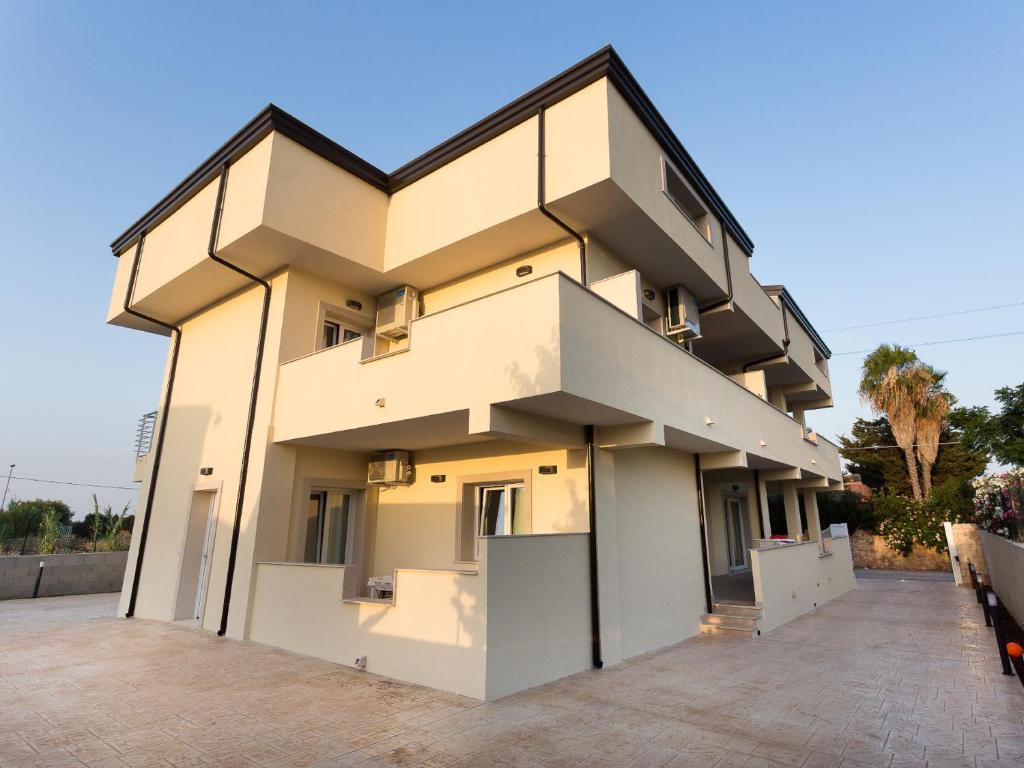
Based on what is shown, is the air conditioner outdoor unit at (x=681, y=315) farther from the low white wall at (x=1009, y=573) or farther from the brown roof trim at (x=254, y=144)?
the brown roof trim at (x=254, y=144)

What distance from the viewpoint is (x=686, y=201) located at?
1021 centimetres

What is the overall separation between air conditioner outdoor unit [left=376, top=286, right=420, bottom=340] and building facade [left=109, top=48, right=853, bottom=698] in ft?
0.22

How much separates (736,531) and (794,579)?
6.19 meters

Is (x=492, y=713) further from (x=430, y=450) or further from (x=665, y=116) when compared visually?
(x=665, y=116)

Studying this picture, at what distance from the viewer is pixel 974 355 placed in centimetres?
2167

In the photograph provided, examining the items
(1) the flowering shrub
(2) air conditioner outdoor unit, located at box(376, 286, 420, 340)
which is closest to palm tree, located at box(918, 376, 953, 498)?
(1) the flowering shrub

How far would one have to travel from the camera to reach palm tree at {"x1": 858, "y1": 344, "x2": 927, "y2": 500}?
2306cm

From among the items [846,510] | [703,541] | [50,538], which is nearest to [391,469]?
[703,541]

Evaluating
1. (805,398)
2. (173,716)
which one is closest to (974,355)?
(805,398)

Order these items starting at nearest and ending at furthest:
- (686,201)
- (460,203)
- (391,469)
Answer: (460,203)
(391,469)
(686,201)

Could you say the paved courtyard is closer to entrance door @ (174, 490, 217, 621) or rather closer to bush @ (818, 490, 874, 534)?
entrance door @ (174, 490, 217, 621)

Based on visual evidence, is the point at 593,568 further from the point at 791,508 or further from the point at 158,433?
the point at 791,508

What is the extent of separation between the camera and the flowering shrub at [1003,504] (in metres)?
8.62

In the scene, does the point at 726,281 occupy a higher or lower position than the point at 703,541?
higher
